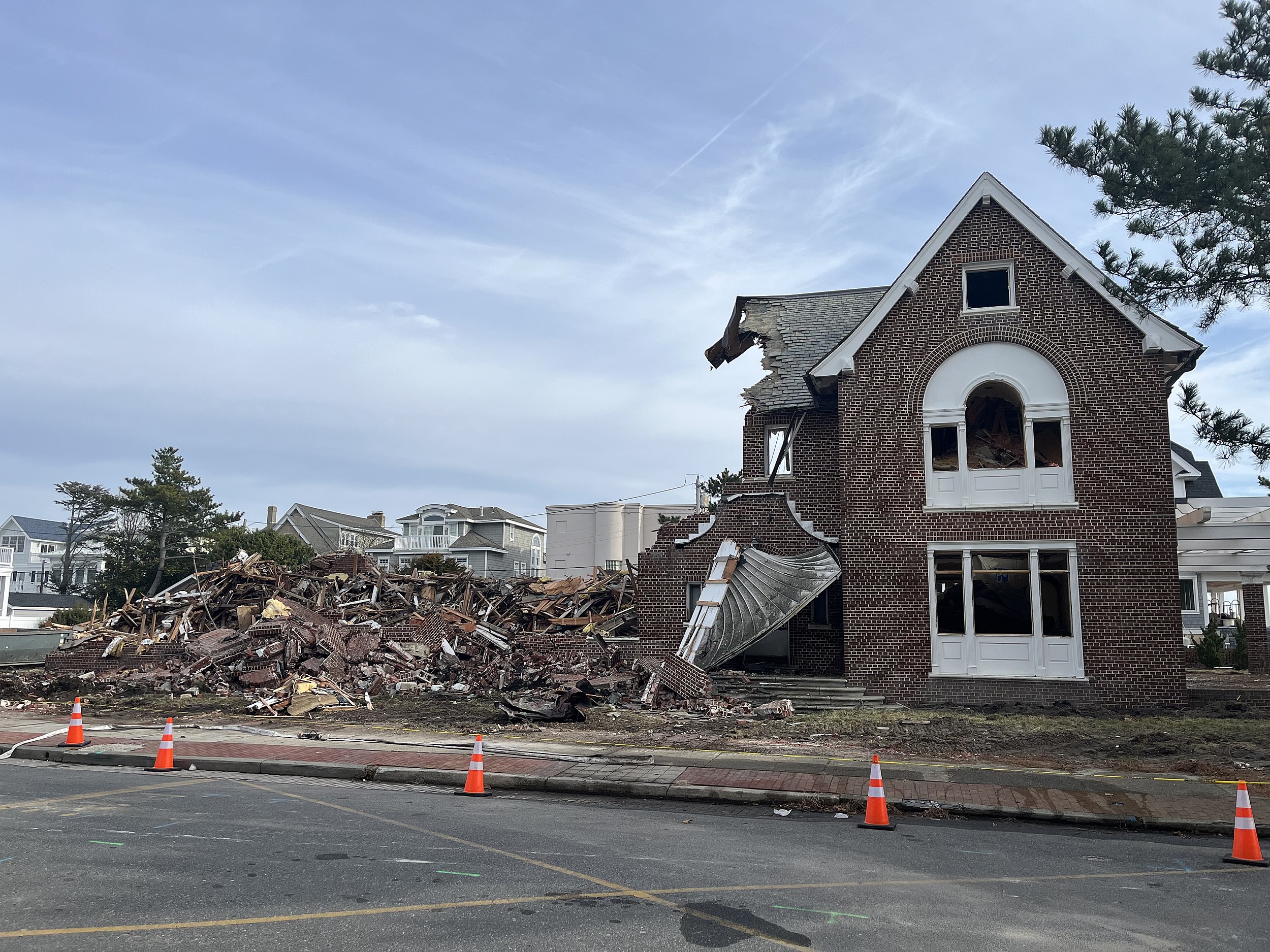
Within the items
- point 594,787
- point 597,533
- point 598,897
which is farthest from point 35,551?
point 598,897

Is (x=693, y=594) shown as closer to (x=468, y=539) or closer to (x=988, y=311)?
(x=988, y=311)

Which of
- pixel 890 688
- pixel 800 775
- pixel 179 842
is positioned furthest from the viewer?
pixel 890 688

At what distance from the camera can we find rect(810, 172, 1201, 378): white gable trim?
17922mm

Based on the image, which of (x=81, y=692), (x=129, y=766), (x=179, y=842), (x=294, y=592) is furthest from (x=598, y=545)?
(x=179, y=842)

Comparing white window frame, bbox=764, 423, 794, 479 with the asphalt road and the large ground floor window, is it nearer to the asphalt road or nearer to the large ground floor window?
the large ground floor window

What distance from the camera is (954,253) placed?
19.4 meters

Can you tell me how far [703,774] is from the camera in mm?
11219

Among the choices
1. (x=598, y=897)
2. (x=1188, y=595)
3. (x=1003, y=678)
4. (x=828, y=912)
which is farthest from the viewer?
(x=1188, y=595)

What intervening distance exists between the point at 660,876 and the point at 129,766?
29.3ft

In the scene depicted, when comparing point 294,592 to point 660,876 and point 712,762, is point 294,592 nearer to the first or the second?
point 712,762

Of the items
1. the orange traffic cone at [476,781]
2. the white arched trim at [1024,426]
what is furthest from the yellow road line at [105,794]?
the white arched trim at [1024,426]

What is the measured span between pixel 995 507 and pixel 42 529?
91458mm

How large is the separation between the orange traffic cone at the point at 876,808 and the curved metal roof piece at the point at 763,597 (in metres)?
9.26

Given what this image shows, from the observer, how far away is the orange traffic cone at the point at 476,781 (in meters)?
10.4
